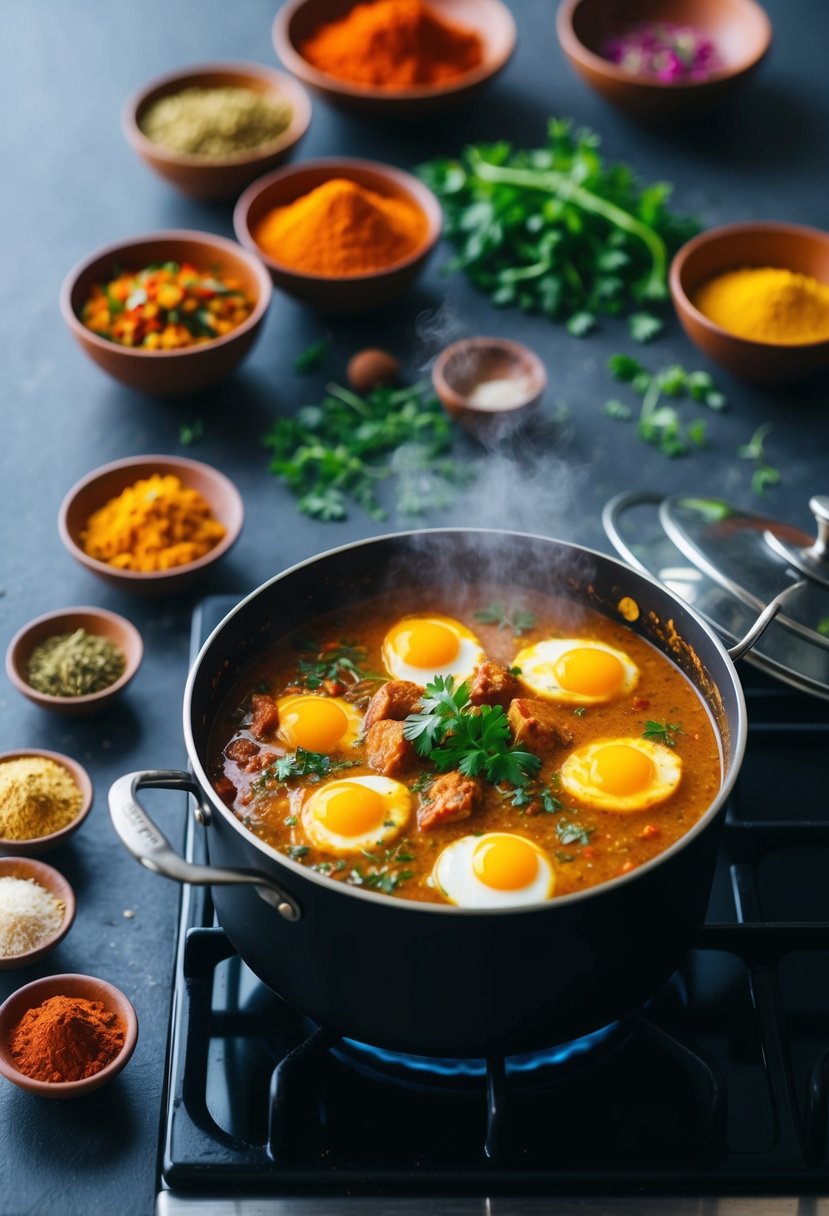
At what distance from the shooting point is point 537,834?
2.32 meters

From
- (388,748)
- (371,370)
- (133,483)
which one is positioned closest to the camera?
(388,748)

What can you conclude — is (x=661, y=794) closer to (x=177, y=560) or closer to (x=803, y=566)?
(x=803, y=566)

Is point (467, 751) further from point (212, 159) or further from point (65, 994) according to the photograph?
point (212, 159)

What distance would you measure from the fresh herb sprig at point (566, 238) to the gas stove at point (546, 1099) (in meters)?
2.01

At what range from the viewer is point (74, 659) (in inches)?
116

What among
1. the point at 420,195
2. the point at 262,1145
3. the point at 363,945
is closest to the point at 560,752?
the point at 363,945

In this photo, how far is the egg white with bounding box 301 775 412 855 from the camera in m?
2.29

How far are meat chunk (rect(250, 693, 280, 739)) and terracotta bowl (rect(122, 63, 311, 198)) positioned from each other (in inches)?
88.4

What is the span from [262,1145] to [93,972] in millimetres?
550

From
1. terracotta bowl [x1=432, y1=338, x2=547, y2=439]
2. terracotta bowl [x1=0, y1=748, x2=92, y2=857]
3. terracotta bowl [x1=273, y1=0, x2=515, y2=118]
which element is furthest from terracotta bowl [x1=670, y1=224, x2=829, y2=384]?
terracotta bowl [x1=0, y1=748, x2=92, y2=857]

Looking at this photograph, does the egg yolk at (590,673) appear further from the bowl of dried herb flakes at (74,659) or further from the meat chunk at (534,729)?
the bowl of dried herb flakes at (74,659)

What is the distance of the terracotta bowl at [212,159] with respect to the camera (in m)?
4.16

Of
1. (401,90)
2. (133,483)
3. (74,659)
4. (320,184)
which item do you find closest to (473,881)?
(74,659)

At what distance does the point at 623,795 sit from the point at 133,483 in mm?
1610
